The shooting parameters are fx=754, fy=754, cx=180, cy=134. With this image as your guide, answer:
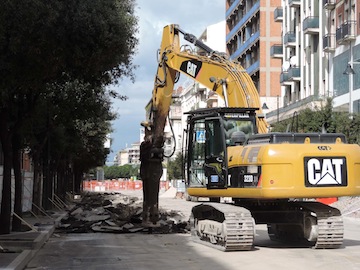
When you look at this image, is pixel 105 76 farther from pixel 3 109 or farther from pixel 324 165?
pixel 324 165

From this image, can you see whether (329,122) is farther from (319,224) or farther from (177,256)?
(177,256)

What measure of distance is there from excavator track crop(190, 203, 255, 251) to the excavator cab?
72cm

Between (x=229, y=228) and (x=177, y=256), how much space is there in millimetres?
1365

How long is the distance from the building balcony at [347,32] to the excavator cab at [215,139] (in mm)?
31471

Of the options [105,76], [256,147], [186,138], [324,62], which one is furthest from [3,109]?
[324,62]

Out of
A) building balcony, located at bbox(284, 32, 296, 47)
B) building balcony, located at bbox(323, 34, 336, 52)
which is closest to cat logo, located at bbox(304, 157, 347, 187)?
building balcony, located at bbox(323, 34, 336, 52)

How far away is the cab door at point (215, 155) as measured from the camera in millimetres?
18469

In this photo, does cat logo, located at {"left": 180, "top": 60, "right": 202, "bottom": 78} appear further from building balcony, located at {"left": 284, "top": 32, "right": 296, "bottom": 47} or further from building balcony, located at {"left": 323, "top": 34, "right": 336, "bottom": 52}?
building balcony, located at {"left": 284, "top": 32, "right": 296, "bottom": 47}

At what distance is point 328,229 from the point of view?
17656 mm

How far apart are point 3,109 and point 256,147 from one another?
271 inches

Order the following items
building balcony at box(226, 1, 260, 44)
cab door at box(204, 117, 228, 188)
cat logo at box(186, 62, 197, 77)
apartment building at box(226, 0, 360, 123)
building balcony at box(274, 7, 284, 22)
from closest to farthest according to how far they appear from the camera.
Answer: cab door at box(204, 117, 228, 188)
cat logo at box(186, 62, 197, 77)
apartment building at box(226, 0, 360, 123)
building balcony at box(274, 7, 284, 22)
building balcony at box(226, 1, 260, 44)

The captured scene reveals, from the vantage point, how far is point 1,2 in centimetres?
1459

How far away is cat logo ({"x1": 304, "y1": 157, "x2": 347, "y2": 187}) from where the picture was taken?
55.8 ft

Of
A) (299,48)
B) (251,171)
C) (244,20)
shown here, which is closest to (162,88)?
(251,171)
